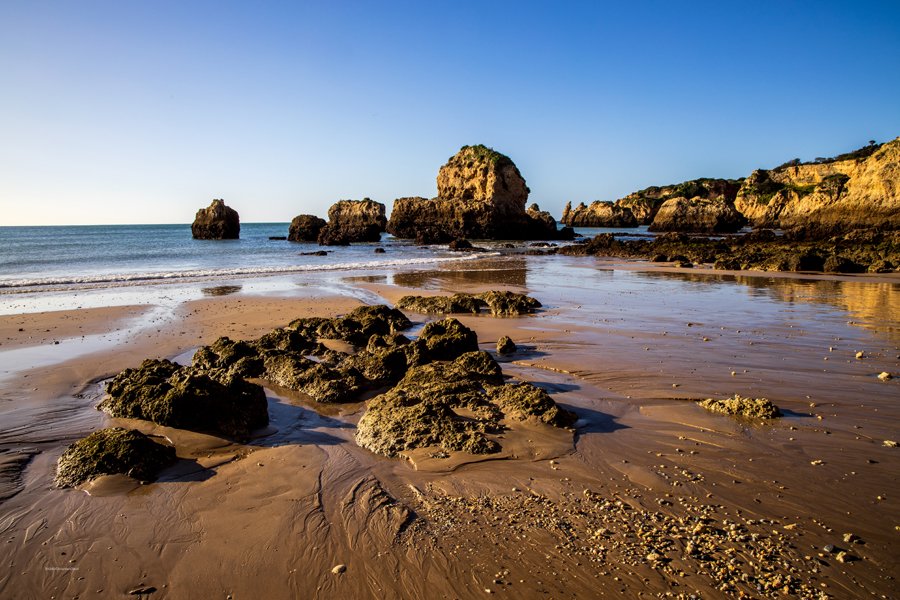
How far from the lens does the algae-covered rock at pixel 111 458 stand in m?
4.66

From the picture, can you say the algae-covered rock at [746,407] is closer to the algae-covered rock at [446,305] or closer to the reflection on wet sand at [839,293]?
the reflection on wet sand at [839,293]

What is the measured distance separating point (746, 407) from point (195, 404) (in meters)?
6.47

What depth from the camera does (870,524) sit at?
12.0 feet

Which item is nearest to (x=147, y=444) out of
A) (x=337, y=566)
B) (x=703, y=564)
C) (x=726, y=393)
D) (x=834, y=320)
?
(x=337, y=566)

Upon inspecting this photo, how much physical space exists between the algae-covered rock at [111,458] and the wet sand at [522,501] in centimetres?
20

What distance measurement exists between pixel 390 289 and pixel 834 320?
13731mm

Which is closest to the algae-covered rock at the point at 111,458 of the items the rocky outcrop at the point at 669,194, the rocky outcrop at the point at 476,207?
the rocky outcrop at the point at 476,207

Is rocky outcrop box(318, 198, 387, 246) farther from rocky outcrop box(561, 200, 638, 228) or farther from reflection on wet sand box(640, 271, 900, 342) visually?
rocky outcrop box(561, 200, 638, 228)

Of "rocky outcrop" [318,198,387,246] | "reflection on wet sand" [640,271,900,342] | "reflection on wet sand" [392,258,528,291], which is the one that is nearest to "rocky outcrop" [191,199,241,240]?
"rocky outcrop" [318,198,387,246]

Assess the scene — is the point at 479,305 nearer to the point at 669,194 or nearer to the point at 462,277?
the point at 462,277

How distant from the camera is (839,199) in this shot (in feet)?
164

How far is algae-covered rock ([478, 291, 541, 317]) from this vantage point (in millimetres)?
13070

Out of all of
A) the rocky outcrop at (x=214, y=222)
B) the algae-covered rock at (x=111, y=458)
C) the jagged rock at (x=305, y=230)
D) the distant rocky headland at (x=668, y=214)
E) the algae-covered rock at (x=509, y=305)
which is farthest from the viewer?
the rocky outcrop at (x=214, y=222)

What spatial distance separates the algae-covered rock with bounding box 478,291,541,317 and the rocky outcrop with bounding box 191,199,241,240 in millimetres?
65341
